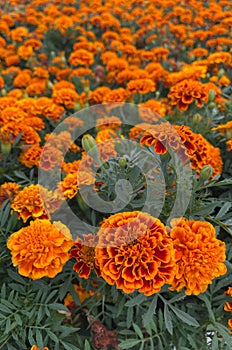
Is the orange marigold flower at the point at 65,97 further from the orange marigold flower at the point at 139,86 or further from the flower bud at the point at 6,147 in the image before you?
the flower bud at the point at 6,147

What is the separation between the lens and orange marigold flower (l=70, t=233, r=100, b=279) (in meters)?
0.97

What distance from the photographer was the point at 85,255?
0.97 meters

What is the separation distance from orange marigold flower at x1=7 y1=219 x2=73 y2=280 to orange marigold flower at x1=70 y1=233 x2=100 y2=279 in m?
0.04

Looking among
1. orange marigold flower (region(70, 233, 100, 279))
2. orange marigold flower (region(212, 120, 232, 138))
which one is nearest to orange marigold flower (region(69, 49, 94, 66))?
orange marigold flower (region(212, 120, 232, 138))

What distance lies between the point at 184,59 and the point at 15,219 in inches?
78.8

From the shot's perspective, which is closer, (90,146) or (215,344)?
(215,344)

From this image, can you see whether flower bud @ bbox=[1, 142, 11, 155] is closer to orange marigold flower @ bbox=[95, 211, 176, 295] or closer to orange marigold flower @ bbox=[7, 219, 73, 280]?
orange marigold flower @ bbox=[7, 219, 73, 280]

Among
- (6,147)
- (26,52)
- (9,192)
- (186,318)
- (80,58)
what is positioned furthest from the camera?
(26,52)

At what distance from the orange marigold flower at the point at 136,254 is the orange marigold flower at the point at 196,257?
47mm

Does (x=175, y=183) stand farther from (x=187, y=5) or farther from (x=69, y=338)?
(x=187, y=5)

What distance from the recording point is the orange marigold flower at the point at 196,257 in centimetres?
85

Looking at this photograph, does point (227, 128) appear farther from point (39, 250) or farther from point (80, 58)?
point (80, 58)

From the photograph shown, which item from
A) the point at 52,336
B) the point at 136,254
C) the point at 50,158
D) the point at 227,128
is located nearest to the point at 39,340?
the point at 52,336

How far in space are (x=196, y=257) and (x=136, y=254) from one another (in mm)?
131
